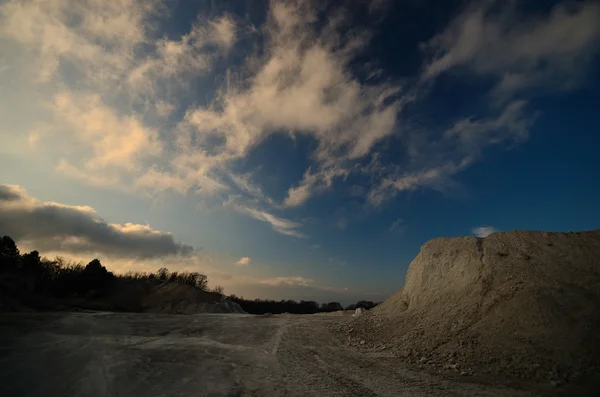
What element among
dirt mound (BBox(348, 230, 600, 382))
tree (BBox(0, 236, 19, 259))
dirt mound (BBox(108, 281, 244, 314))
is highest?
tree (BBox(0, 236, 19, 259))

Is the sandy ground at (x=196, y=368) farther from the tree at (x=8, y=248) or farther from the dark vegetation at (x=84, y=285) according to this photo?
the tree at (x=8, y=248)

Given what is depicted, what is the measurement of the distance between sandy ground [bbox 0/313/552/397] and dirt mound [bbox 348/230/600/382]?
156 cm

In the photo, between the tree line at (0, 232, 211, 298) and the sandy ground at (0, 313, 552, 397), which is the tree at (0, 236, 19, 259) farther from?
the sandy ground at (0, 313, 552, 397)

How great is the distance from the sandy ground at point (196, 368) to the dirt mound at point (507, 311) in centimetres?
156

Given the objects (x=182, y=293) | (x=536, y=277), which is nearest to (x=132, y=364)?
(x=536, y=277)

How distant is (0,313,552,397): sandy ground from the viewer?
7.62 m

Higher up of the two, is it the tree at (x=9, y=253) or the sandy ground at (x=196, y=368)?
the tree at (x=9, y=253)

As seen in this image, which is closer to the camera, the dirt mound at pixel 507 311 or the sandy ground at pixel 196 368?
the sandy ground at pixel 196 368

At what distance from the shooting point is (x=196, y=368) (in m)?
9.72

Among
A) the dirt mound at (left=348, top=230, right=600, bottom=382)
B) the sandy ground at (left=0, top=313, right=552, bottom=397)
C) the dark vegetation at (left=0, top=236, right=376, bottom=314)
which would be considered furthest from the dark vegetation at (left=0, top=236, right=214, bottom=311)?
the dirt mound at (left=348, top=230, right=600, bottom=382)

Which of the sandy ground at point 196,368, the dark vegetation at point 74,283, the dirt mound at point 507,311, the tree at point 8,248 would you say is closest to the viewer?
the sandy ground at point 196,368

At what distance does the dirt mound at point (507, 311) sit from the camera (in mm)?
8617

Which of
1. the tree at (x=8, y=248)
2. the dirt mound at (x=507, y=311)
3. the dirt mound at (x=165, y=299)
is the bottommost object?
the dirt mound at (x=165, y=299)

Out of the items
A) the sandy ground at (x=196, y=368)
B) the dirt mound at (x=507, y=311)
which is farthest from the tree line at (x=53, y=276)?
the dirt mound at (x=507, y=311)
